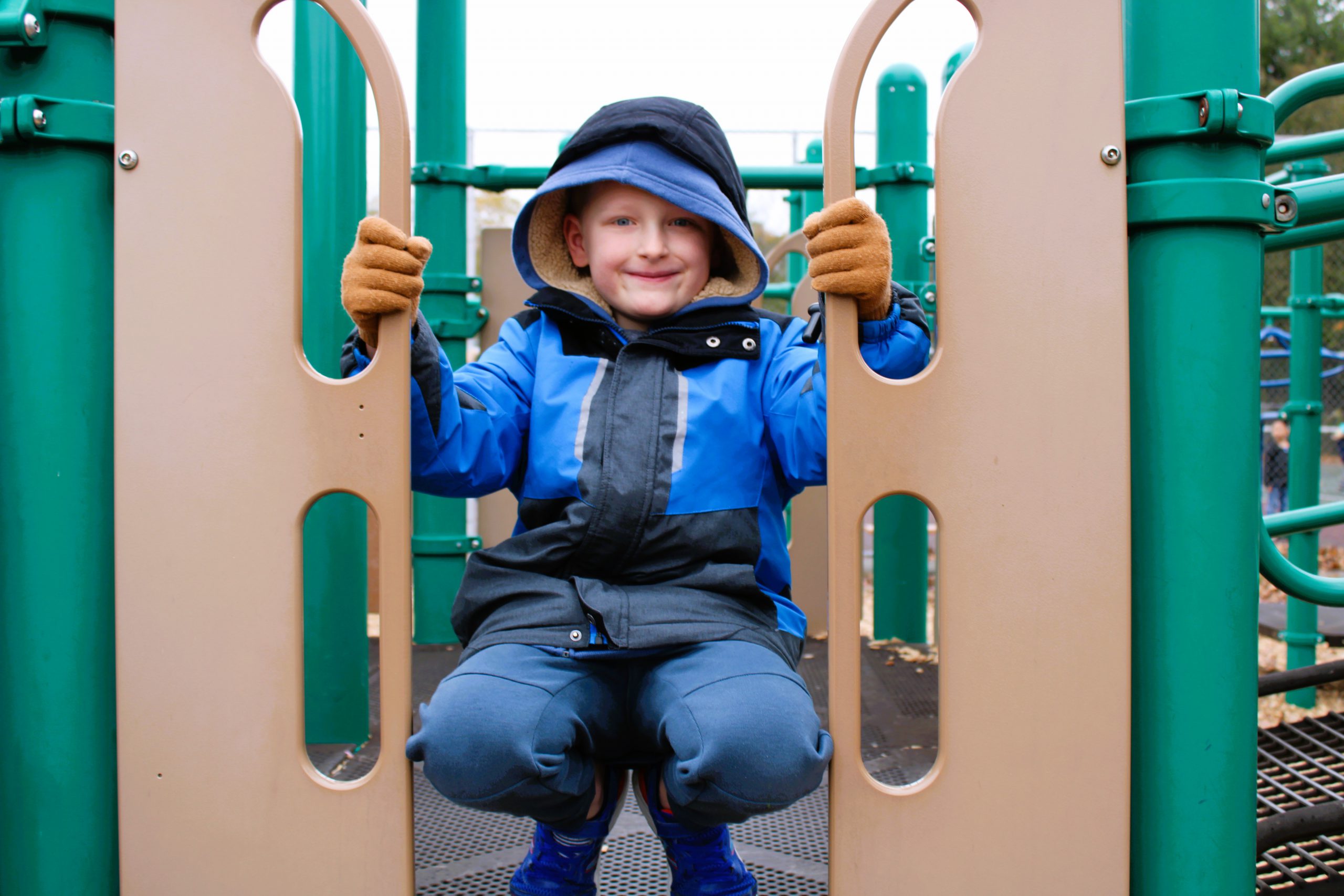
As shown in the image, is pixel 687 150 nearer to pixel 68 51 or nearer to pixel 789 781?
pixel 68 51

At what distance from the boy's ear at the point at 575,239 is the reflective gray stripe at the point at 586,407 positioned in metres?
0.21

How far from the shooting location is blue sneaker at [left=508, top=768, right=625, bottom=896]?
1.17 meters

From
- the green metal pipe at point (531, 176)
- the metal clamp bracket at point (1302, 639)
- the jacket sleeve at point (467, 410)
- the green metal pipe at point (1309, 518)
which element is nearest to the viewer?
the jacket sleeve at point (467, 410)

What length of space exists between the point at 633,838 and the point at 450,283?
1.55 m

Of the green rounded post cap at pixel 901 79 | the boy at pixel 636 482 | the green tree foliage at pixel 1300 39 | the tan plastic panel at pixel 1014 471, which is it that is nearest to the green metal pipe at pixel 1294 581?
the tan plastic panel at pixel 1014 471

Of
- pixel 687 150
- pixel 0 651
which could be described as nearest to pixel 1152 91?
pixel 687 150

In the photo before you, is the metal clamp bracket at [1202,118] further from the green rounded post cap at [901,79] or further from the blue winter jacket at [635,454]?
the green rounded post cap at [901,79]

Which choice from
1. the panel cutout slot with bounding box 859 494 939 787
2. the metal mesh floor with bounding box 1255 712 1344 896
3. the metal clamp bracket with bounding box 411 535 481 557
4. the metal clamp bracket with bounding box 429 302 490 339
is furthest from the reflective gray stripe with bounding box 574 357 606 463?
the metal clamp bracket with bounding box 411 535 481 557

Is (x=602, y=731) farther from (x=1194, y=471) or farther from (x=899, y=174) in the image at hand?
(x=899, y=174)

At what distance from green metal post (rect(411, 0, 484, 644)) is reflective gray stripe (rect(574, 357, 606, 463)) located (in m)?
1.22

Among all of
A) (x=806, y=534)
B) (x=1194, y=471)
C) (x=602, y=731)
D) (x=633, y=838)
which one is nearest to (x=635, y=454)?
(x=602, y=731)

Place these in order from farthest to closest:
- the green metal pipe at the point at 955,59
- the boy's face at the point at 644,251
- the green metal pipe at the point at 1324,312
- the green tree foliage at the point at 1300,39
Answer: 1. the green tree foliage at the point at 1300,39
2. the green metal pipe at the point at 1324,312
3. the green metal pipe at the point at 955,59
4. the boy's face at the point at 644,251

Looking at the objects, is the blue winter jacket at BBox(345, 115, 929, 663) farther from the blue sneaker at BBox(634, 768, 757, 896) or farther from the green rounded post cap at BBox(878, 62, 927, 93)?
the green rounded post cap at BBox(878, 62, 927, 93)

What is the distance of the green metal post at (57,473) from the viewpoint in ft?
3.29
